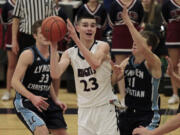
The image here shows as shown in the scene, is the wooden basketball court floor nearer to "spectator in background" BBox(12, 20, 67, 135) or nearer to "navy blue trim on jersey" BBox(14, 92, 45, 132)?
"spectator in background" BBox(12, 20, 67, 135)

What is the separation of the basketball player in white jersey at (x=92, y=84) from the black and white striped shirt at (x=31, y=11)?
8.22ft

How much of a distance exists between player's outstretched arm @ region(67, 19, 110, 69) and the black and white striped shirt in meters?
2.59

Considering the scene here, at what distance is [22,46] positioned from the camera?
337 inches

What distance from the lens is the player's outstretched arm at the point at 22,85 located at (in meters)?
5.25

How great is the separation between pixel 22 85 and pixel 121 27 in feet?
10.7

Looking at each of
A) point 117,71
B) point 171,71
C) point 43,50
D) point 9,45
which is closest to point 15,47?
point 9,45

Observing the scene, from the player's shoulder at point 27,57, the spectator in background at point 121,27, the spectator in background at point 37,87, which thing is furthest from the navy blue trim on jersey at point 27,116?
the spectator in background at point 121,27

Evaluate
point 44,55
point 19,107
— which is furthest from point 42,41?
point 19,107

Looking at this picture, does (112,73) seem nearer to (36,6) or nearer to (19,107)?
(19,107)

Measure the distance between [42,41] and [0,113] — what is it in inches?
100

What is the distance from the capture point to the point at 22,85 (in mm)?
5461

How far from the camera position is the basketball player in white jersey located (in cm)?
524

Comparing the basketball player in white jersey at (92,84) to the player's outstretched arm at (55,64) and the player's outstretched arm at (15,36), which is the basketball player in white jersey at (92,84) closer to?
the player's outstretched arm at (55,64)

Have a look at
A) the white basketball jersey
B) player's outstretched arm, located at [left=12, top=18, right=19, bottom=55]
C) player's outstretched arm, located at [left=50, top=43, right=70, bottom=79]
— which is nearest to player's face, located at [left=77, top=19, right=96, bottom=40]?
the white basketball jersey
